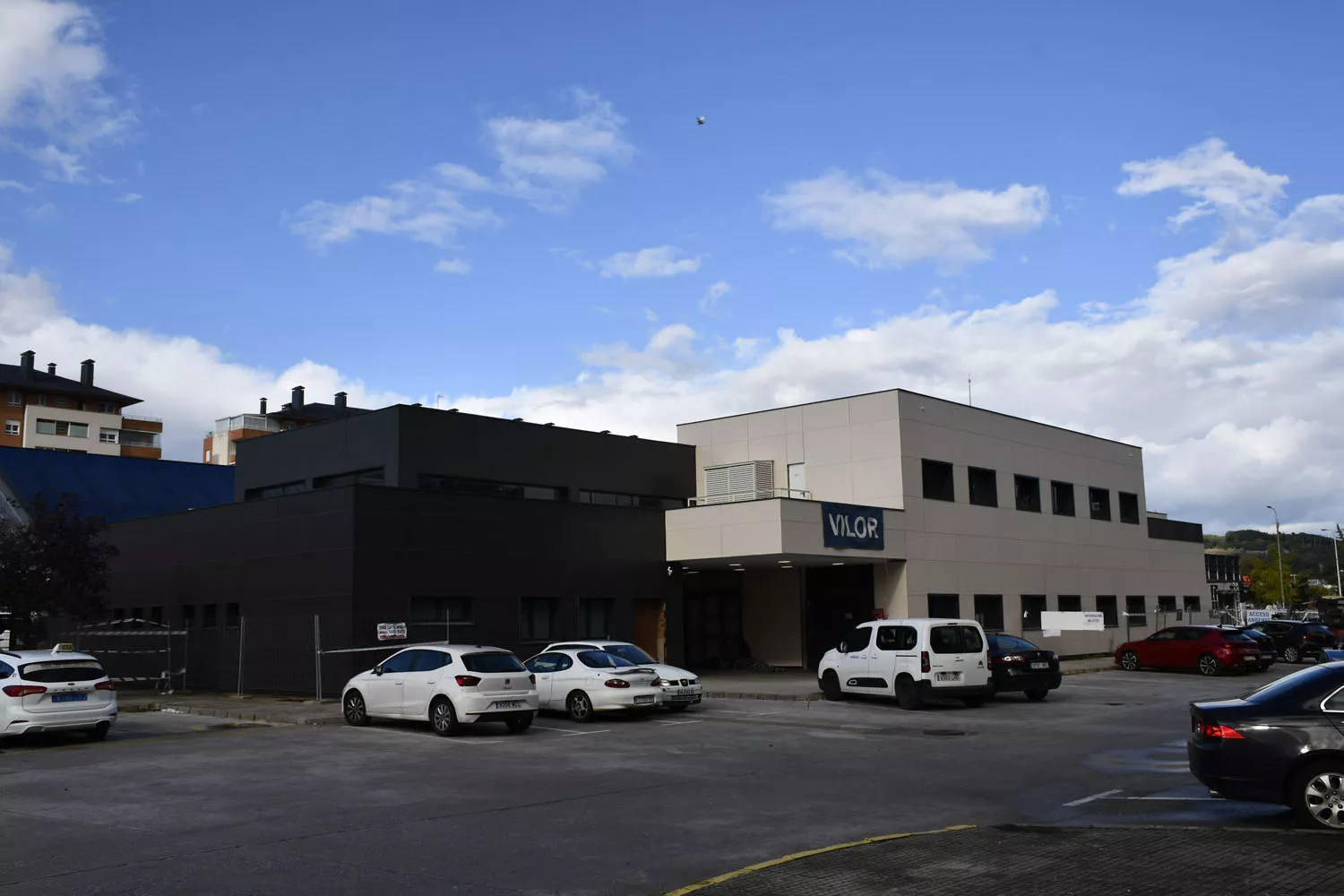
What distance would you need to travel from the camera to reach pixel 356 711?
66.9 ft

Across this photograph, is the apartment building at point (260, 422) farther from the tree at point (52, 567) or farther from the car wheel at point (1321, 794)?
the car wheel at point (1321, 794)

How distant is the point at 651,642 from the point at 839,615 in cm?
708

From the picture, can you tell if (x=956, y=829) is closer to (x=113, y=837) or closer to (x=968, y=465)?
(x=113, y=837)

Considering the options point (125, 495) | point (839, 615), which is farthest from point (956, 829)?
point (125, 495)

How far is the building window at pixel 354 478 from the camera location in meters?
31.1

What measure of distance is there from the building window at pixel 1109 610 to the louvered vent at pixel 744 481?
1755 cm

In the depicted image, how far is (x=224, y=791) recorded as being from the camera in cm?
1259

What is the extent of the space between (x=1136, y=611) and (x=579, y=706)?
35.6 meters

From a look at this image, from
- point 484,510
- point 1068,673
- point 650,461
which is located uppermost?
point 650,461

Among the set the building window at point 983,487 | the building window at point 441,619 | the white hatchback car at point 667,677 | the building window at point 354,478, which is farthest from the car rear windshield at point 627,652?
the building window at point 983,487

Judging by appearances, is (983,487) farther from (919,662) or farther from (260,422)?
(260,422)

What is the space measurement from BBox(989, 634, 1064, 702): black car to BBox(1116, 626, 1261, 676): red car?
32.4 ft

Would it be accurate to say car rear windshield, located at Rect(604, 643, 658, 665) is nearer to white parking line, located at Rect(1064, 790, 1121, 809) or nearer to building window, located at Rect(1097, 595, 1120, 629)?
white parking line, located at Rect(1064, 790, 1121, 809)

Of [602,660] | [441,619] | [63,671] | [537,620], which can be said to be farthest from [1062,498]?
[63,671]
